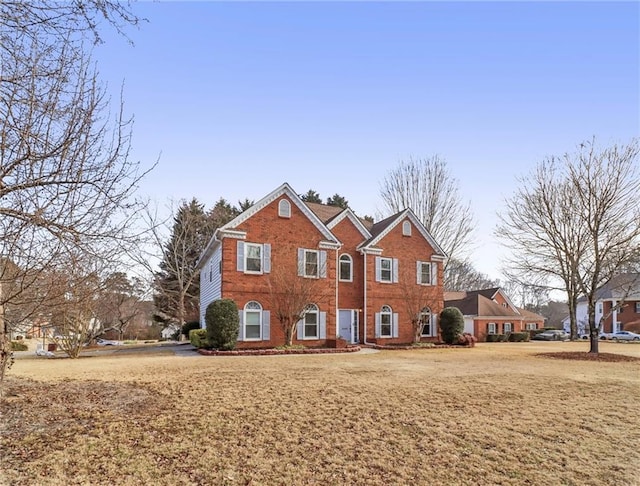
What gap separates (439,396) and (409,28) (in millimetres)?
8468

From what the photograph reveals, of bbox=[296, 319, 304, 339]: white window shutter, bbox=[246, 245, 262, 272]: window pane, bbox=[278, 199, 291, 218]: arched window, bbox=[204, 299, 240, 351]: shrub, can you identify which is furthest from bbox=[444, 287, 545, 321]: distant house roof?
bbox=[204, 299, 240, 351]: shrub

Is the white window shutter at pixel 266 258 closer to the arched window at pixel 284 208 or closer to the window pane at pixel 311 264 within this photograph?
the arched window at pixel 284 208

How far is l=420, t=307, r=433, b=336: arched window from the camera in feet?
79.9

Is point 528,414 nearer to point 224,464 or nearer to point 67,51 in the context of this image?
point 224,464

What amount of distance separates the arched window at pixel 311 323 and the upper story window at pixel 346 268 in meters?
3.18

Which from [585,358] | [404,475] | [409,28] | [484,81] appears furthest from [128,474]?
[585,358]

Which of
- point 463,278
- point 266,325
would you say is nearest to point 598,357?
point 266,325

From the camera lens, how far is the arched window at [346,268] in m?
24.5

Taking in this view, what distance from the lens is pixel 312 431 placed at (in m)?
6.11

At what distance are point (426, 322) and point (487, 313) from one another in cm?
1542

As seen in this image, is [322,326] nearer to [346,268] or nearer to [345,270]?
[345,270]

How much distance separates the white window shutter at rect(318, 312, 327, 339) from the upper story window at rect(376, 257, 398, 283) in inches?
174

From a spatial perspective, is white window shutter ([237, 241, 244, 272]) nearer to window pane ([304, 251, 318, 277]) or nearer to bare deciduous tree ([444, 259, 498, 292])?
window pane ([304, 251, 318, 277])

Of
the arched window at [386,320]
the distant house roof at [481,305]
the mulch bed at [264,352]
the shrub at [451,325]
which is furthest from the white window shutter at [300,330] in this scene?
the distant house roof at [481,305]
